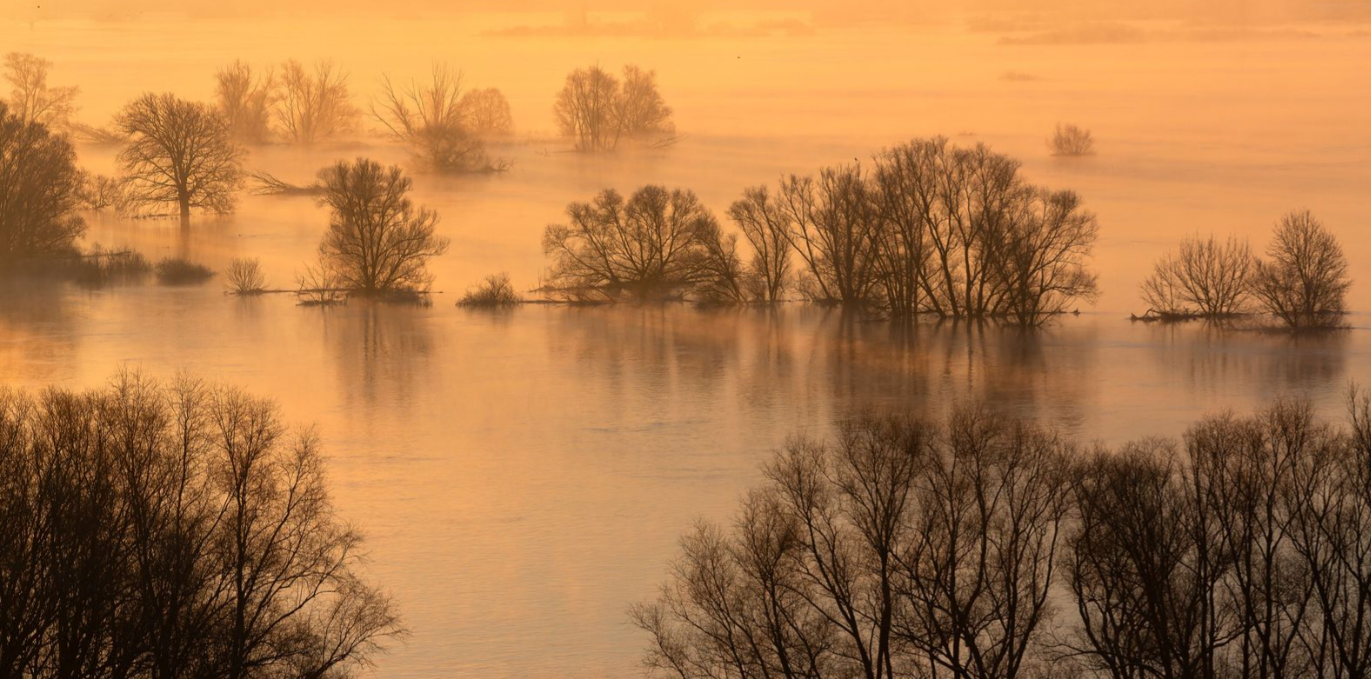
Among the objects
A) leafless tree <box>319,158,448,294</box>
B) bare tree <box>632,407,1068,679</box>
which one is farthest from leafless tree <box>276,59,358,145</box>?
bare tree <box>632,407,1068,679</box>

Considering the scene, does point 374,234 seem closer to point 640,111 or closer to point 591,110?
point 591,110

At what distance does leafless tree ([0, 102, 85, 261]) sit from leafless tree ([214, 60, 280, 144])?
2961 cm

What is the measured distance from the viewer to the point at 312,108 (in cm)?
8669

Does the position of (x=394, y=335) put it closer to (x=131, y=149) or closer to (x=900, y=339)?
(x=900, y=339)

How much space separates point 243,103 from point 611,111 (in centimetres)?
Result: 1897

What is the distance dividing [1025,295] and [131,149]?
34.2 meters

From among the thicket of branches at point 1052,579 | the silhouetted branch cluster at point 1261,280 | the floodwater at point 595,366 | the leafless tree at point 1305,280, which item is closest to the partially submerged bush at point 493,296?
the floodwater at point 595,366

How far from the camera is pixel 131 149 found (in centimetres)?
5891

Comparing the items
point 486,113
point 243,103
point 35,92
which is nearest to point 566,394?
point 486,113

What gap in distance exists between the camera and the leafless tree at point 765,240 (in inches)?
1793

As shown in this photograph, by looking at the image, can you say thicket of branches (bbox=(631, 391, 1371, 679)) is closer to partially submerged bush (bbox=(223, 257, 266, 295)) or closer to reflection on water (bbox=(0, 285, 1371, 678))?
reflection on water (bbox=(0, 285, 1371, 678))

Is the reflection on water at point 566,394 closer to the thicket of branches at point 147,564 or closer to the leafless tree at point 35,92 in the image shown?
the thicket of branches at point 147,564

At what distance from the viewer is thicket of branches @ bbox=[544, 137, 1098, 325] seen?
1626 inches

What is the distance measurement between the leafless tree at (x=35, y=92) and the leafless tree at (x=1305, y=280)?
59.7 m
